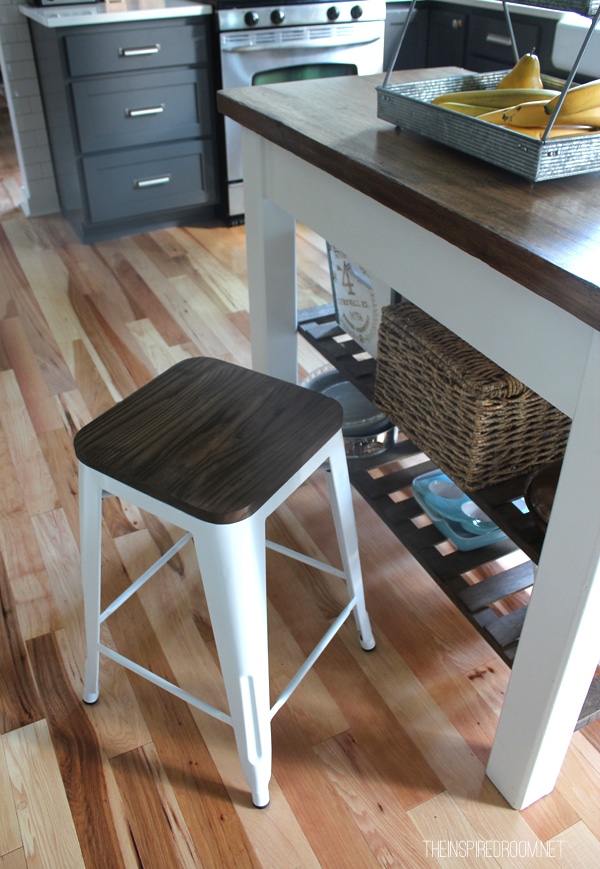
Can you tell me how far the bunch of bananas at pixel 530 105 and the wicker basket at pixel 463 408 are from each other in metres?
0.37

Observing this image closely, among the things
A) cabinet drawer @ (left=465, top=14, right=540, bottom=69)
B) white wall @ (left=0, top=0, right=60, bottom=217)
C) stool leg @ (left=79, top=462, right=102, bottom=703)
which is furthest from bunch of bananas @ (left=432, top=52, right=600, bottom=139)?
white wall @ (left=0, top=0, right=60, bottom=217)

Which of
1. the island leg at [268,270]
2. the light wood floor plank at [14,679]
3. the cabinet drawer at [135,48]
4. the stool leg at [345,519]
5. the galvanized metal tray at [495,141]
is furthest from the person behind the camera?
the cabinet drawer at [135,48]

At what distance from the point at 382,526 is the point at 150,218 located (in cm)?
222

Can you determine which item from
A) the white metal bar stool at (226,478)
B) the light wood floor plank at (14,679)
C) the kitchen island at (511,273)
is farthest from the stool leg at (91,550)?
the kitchen island at (511,273)

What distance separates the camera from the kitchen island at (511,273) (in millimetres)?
849

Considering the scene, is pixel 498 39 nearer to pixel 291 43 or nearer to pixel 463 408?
pixel 291 43

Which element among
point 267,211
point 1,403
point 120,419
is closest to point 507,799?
point 120,419

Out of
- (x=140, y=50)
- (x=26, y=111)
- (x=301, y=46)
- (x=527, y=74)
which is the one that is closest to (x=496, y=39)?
(x=301, y=46)

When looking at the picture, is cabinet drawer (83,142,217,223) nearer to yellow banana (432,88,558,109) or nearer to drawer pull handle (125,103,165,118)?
drawer pull handle (125,103,165,118)

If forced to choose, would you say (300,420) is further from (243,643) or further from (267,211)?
(267,211)

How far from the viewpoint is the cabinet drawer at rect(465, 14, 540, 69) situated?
118 inches

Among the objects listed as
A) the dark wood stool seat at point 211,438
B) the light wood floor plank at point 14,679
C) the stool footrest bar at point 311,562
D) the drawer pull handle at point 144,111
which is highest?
the dark wood stool seat at point 211,438

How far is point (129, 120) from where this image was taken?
3.11 m

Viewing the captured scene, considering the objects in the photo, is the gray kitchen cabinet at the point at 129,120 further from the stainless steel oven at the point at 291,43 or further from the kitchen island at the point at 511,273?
the kitchen island at the point at 511,273
